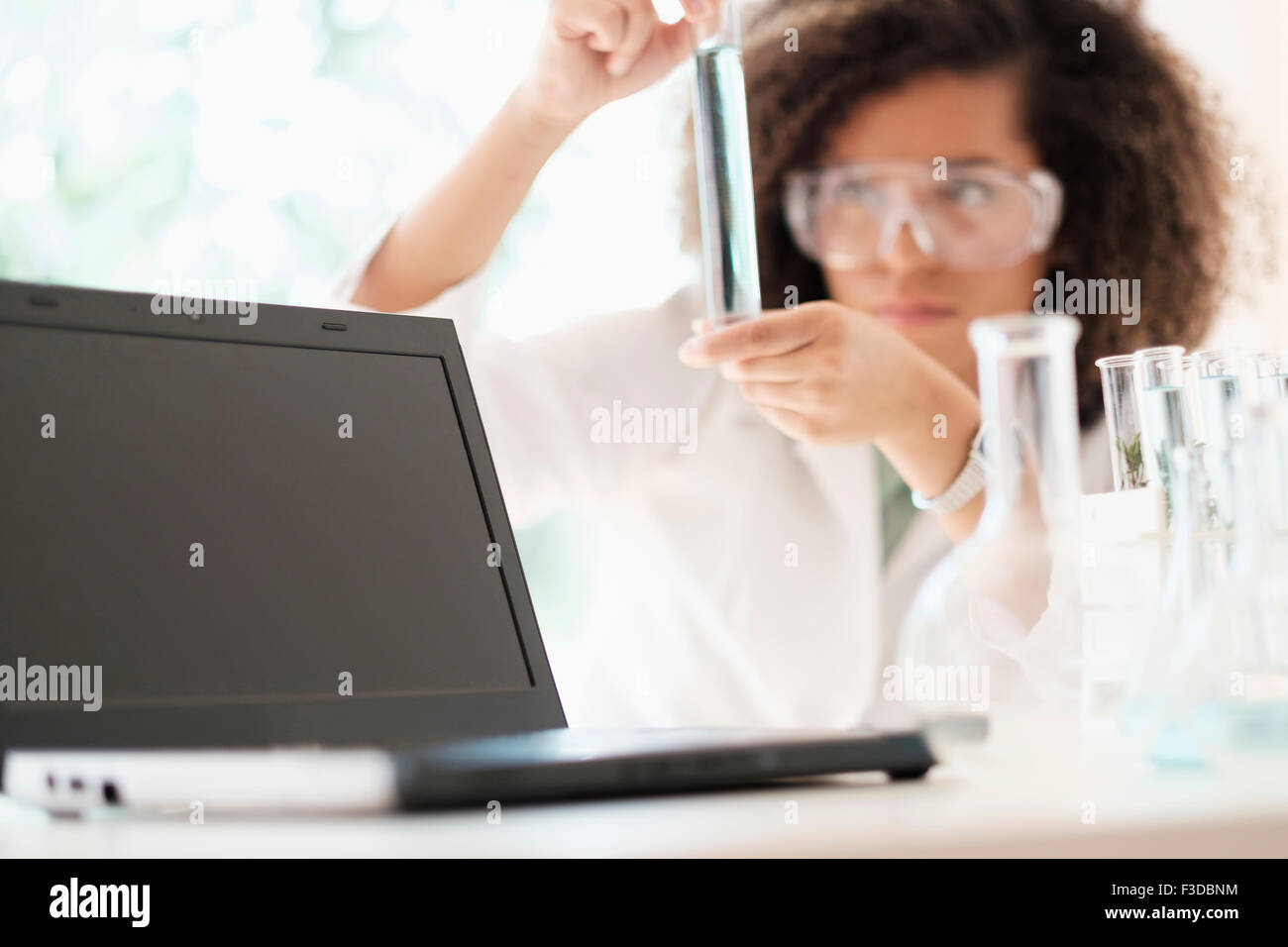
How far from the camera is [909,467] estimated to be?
3.61 feet

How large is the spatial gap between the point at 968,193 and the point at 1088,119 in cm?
21

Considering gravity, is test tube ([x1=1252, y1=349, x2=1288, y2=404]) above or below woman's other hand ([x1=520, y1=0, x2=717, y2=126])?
below

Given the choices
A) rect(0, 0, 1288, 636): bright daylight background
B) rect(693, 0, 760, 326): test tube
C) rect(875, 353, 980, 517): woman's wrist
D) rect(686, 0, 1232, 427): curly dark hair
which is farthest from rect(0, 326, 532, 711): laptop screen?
rect(0, 0, 1288, 636): bright daylight background

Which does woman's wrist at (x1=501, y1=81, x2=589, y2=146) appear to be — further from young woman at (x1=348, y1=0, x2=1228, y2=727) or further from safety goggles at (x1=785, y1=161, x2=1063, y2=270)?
safety goggles at (x1=785, y1=161, x2=1063, y2=270)

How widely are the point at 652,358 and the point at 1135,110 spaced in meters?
0.71

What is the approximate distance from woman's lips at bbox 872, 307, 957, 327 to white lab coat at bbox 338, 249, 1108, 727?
17 cm

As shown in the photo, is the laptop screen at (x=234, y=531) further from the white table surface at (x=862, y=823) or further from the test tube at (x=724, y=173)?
the test tube at (x=724, y=173)

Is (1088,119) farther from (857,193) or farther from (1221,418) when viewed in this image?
(1221,418)

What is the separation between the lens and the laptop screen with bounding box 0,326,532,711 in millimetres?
530

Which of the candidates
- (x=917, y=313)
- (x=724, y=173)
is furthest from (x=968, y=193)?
(x=724, y=173)

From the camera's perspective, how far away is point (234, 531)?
572 mm

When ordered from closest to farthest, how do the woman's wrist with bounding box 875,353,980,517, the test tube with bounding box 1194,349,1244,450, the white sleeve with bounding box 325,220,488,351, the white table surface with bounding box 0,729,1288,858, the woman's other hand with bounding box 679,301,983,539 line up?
the white table surface with bounding box 0,729,1288,858 < the test tube with bounding box 1194,349,1244,450 < the woman's other hand with bounding box 679,301,983,539 < the woman's wrist with bounding box 875,353,980,517 < the white sleeve with bounding box 325,220,488,351

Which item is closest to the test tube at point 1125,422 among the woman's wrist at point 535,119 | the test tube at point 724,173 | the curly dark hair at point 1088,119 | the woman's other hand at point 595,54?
the test tube at point 724,173
